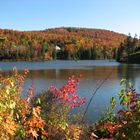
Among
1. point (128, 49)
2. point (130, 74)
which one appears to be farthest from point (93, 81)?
point (128, 49)

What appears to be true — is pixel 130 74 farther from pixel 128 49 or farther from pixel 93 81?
pixel 128 49

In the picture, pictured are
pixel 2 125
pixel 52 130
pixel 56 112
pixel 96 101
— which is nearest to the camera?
pixel 2 125

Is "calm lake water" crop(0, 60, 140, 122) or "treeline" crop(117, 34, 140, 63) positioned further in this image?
"treeline" crop(117, 34, 140, 63)

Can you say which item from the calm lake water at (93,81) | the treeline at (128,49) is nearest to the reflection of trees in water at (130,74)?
the calm lake water at (93,81)

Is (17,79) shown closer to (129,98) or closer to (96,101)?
(129,98)

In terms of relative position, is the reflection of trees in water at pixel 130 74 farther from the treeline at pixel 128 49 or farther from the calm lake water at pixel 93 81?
the treeline at pixel 128 49

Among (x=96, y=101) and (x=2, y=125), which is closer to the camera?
(x=2, y=125)

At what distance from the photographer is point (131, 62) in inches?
5428

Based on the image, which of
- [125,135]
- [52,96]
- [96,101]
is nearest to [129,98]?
[125,135]

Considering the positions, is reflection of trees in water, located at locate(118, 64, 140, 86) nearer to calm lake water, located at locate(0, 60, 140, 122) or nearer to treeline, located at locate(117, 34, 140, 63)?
calm lake water, located at locate(0, 60, 140, 122)

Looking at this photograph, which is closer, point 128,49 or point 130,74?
point 130,74

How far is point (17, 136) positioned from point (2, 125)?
2472 millimetres

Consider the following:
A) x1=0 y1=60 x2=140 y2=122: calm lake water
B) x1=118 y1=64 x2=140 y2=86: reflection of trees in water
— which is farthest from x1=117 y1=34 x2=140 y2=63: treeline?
x1=0 y1=60 x2=140 y2=122: calm lake water

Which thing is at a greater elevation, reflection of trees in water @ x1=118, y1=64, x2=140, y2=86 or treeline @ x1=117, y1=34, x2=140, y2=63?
→ treeline @ x1=117, y1=34, x2=140, y2=63
